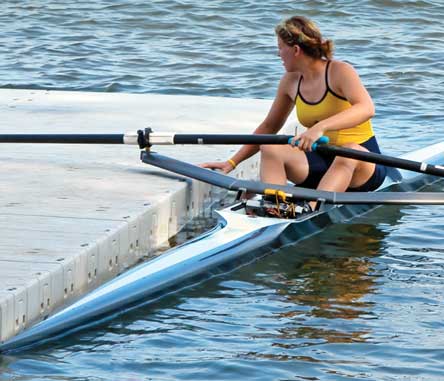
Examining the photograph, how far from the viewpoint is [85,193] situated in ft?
22.2

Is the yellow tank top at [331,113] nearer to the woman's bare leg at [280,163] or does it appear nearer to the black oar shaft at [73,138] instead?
the woman's bare leg at [280,163]

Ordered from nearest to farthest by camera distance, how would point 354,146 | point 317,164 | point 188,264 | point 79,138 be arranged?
point 188,264 < point 354,146 < point 317,164 < point 79,138

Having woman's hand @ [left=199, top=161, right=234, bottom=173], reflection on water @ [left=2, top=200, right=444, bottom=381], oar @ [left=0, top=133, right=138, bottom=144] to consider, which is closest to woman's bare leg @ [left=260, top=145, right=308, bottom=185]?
woman's hand @ [left=199, top=161, right=234, bottom=173]

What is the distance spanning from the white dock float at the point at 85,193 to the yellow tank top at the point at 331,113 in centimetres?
85

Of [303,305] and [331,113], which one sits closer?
[303,305]

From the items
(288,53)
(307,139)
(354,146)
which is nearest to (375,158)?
(354,146)

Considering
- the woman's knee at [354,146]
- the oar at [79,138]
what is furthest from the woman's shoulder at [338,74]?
the oar at [79,138]

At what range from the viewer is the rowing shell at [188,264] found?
5309mm

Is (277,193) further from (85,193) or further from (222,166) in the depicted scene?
(85,193)

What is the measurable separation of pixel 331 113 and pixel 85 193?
1453 mm

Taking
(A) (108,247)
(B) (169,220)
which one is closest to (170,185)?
(B) (169,220)

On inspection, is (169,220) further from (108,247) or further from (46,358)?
(46,358)

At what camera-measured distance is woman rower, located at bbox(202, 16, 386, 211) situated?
21.8ft

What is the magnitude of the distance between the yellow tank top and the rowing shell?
43 cm
